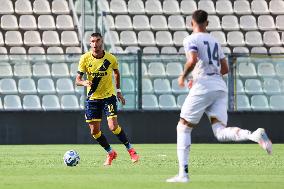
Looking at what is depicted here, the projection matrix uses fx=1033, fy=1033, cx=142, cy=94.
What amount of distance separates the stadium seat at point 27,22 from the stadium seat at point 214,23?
482 cm

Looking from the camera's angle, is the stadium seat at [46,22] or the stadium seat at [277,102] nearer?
the stadium seat at [277,102]

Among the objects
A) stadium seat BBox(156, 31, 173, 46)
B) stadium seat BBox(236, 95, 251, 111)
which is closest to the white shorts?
stadium seat BBox(236, 95, 251, 111)

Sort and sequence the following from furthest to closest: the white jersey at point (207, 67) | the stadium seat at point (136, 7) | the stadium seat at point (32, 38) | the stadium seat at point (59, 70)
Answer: the stadium seat at point (136, 7), the stadium seat at point (32, 38), the stadium seat at point (59, 70), the white jersey at point (207, 67)

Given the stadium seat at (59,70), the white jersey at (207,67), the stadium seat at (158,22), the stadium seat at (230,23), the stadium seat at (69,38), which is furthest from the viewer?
the stadium seat at (230,23)

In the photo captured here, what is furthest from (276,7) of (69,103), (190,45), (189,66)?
(189,66)

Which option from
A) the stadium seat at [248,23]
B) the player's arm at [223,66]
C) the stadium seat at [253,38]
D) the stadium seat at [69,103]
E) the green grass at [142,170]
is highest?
the stadium seat at [248,23]

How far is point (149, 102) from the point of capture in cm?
2391

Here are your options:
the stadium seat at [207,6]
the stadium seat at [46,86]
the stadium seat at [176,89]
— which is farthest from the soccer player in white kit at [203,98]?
the stadium seat at [207,6]

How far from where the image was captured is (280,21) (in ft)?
94.8

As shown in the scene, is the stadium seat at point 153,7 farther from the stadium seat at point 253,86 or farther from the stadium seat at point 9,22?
the stadium seat at point 253,86

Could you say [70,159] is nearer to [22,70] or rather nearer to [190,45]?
[190,45]

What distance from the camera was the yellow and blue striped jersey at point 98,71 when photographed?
15.9 metres

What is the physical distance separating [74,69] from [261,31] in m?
7.16

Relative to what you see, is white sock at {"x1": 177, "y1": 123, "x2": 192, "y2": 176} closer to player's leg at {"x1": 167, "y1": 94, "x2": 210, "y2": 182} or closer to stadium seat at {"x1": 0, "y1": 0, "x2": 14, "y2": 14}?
Answer: player's leg at {"x1": 167, "y1": 94, "x2": 210, "y2": 182}
